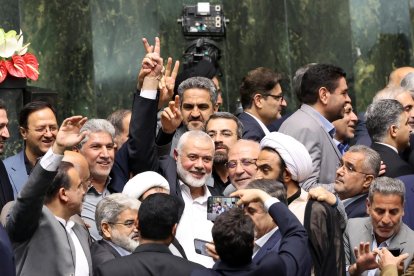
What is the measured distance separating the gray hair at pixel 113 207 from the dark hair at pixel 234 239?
1343mm

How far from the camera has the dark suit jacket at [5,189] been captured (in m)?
9.55

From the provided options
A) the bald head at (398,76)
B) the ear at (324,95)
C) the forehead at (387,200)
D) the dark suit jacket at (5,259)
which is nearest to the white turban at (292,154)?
the forehead at (387,200)

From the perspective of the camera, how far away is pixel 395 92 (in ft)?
36.7

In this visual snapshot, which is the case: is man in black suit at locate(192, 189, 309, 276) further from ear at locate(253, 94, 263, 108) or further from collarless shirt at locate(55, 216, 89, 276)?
ear at locate(253, 94, 263, 108)

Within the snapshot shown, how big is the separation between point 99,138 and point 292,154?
5.49 ft

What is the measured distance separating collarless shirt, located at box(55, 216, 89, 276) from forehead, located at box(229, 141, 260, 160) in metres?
1.53

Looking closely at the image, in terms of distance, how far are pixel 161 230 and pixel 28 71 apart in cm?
335

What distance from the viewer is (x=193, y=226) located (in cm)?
940

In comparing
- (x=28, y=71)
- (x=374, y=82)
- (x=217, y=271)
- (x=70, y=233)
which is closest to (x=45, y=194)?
(x=70, y=233)

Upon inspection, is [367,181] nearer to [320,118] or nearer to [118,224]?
[320,118]

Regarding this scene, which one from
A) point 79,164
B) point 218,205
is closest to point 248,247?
point 218,205

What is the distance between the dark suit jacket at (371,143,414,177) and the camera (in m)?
10.2

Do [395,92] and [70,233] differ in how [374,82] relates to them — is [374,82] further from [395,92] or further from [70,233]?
[70,233]

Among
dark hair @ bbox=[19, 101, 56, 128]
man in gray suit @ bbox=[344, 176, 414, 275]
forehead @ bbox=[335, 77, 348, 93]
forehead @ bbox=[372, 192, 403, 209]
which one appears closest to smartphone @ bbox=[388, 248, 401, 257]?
man in gray suit @ bbox=[344, 176, 414, 275]
